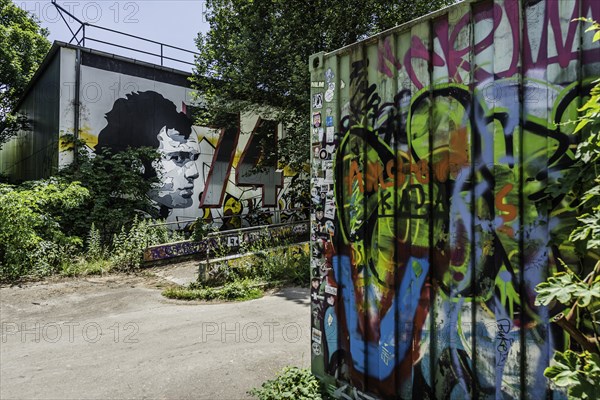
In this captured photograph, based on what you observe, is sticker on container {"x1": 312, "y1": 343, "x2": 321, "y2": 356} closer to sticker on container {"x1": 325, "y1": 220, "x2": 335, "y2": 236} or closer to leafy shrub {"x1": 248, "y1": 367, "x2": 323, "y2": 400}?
leafy shrub {"x1": 248, "y1": 367, "x2": 323, "y2": 400}

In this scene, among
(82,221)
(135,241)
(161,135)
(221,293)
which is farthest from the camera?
(161,135)

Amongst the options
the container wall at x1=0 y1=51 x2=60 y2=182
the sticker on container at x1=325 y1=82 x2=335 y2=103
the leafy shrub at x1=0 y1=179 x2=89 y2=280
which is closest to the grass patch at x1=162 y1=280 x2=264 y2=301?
the leafy shrub at x1=0 y1=179 x2=89 y2=280

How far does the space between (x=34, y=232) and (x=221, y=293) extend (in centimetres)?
548

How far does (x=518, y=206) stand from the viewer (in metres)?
2.13

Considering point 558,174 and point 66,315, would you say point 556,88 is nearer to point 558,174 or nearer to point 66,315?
point 558,174

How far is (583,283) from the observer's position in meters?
1.68

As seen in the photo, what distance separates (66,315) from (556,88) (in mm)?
7463

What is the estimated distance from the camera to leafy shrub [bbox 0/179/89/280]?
8.91m

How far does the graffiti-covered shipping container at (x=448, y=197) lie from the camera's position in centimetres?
205

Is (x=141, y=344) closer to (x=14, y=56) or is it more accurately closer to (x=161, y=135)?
(x=161, y=135)

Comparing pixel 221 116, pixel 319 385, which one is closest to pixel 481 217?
pixel 319 385

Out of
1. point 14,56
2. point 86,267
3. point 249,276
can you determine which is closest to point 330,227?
point 249,276

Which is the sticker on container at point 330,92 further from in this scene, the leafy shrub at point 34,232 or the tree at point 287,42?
the leafy shrub at point 34,232

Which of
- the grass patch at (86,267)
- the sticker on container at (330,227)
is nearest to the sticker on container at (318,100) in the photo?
the sticker on container at (330,227)
